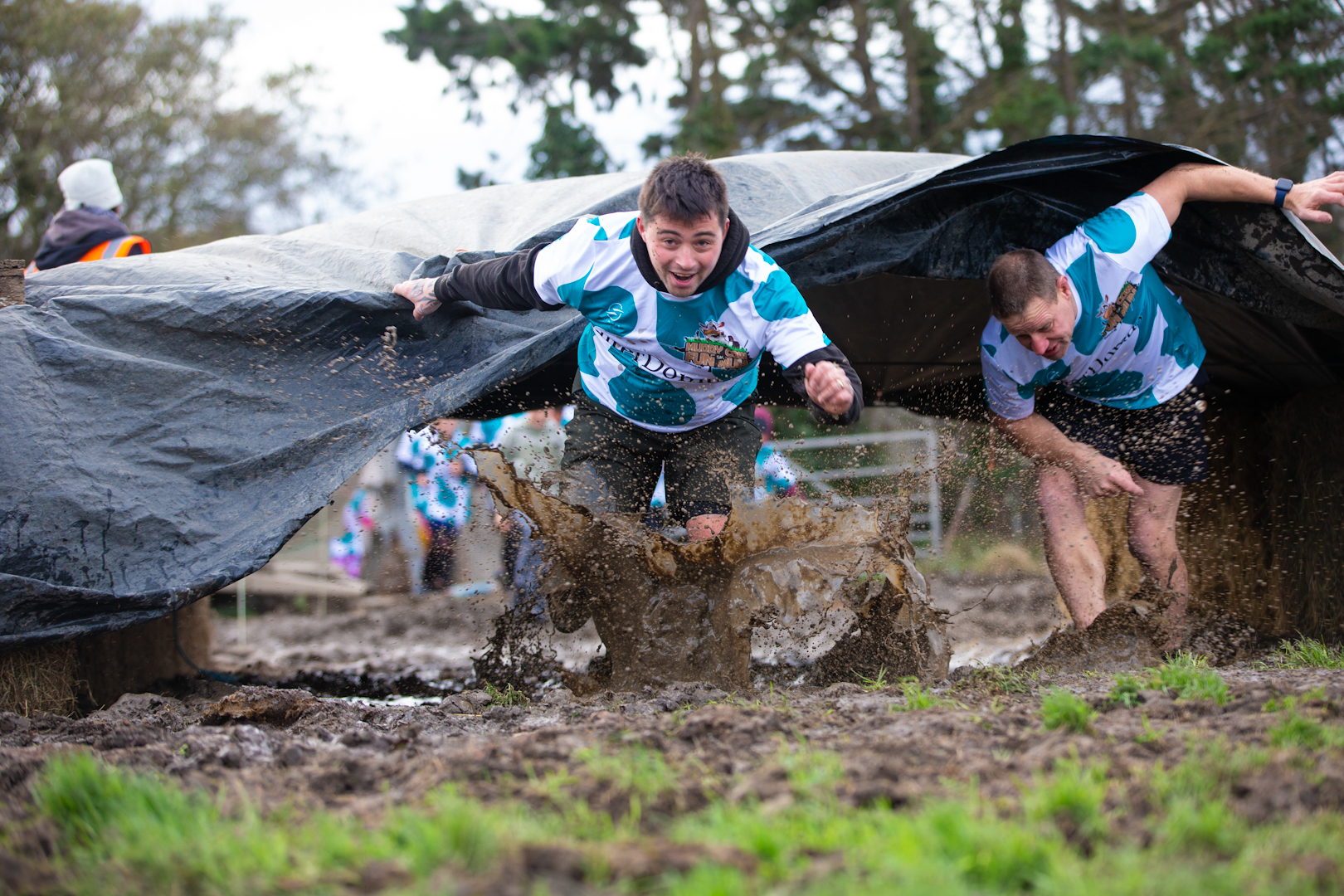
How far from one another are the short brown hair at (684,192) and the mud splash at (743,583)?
40.0 inches

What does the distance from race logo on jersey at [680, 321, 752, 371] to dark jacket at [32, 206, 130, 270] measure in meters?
3.50

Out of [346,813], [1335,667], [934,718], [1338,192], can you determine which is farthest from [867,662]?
[1338,192]

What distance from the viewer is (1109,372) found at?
3.83 m

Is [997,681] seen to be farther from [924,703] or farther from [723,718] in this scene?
[723,718]

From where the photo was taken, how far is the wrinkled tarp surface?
10.3 ft

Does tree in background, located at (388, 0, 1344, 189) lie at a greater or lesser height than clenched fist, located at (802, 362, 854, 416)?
greater

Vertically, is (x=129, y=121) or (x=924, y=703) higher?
(x=129, y=121)

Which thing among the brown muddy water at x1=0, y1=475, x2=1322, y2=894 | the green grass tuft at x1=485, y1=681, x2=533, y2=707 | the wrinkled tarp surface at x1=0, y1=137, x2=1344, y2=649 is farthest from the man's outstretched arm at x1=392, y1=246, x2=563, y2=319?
the green grass tuft at x1=485, y1=681, x2=533, y2=707

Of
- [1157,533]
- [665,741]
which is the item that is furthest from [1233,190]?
[665,741]

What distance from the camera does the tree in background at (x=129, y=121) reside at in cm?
1424

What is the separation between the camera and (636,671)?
3.45 metres

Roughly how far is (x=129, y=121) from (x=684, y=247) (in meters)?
16.1

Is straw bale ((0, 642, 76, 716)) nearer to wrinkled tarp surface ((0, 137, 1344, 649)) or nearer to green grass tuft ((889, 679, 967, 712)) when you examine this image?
wrinkled tarp surface ((0, 137, 1344, 649))

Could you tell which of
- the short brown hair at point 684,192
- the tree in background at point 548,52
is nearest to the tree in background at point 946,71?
the tree in background at point 548,52
